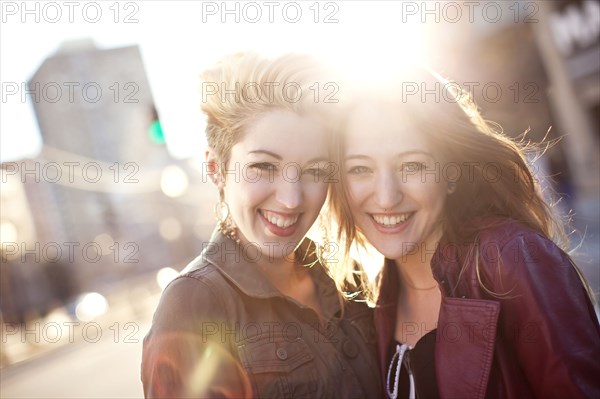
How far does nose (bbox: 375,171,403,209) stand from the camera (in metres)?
2.83

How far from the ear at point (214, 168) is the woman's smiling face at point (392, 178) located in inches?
26.4

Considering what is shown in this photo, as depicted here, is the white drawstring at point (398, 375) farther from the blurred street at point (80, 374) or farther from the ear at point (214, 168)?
the blurred street at point (80, 374)

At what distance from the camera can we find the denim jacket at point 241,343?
2.36 m

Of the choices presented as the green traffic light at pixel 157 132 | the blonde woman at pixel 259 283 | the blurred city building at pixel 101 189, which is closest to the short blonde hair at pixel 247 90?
the blonde woman at pixel 259 283

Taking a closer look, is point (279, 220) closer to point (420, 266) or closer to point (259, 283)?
point (259, 283)

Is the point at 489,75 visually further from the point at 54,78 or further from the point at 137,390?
the point at 54,78

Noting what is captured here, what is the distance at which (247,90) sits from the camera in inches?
114

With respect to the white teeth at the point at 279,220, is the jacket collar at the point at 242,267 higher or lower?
lower

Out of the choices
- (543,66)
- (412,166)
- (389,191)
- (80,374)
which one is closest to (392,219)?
(389,191)

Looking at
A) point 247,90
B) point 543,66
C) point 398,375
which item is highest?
point 543,66

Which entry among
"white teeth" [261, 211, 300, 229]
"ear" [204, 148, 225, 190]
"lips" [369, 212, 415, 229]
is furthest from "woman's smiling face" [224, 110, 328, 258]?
"lips" [369, 212, 415, 229]

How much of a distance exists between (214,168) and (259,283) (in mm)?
711

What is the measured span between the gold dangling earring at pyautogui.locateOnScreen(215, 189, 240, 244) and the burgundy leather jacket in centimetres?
107

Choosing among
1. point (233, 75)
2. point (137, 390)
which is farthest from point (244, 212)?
point (137, 390)
